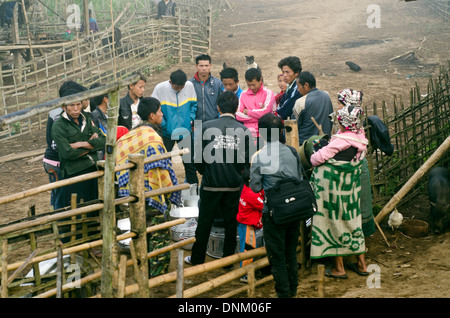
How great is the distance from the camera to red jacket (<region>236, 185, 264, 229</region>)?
4.60m

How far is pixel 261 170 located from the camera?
13.5ft

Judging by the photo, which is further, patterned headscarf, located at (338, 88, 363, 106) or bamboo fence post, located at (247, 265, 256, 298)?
patterned headscarf, located at (338, 88, 363, 106)

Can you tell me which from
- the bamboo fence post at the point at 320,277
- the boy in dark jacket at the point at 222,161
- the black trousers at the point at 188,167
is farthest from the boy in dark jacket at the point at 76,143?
the bamboo fence post at the point at 320,277

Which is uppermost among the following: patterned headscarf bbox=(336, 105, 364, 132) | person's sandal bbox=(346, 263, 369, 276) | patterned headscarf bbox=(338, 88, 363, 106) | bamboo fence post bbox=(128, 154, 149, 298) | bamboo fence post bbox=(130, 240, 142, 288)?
patterned headscarf bbox=(338, 88, 363, 106)

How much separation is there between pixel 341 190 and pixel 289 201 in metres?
0.71

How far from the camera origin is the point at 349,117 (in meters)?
4.30

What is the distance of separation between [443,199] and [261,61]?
34.8 feet

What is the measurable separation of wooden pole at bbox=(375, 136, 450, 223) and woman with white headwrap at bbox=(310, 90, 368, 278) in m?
0.82

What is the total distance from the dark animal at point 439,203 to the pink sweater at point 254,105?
195 cm

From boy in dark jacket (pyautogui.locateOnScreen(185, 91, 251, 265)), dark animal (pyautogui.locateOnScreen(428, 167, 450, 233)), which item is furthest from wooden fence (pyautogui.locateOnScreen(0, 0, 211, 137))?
dark animal (pyautogui.locateOnScreen(428, 167, 450, 233))

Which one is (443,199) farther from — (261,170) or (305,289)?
(261,170)

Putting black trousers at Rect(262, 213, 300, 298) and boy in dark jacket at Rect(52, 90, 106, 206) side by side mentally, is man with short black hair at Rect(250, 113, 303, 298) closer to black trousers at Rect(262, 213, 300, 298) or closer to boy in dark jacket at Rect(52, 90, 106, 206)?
black trousers at Rect(262, 213, 300, 298)
